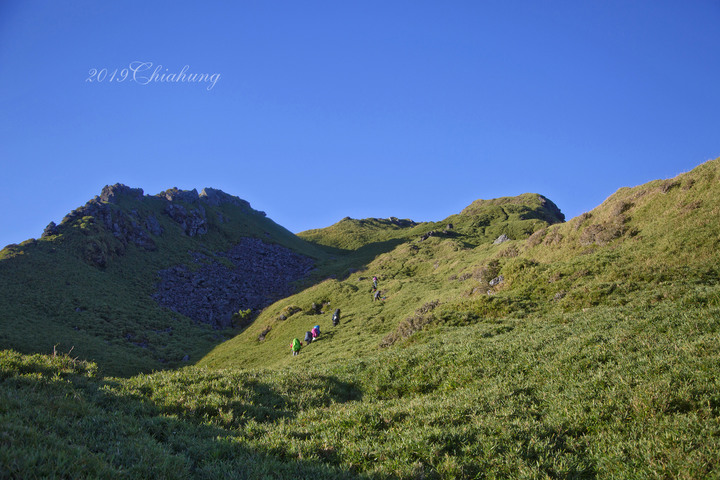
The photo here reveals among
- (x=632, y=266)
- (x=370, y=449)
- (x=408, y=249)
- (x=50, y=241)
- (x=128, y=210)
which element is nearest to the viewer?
(x=370, y=449)

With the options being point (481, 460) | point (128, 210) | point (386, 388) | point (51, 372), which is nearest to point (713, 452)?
point (481, 460)

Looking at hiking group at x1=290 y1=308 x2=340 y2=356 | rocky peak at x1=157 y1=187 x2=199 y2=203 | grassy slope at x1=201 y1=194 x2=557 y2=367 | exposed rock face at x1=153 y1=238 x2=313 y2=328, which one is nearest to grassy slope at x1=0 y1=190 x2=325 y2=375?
exposed rock face at x1=153 y1=238 x2=313 y2=328

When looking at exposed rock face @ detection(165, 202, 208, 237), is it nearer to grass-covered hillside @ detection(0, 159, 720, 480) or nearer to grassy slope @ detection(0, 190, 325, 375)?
grassy slope @ detection(0, 190, 325, 375)

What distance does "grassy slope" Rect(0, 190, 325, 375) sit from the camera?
124ft

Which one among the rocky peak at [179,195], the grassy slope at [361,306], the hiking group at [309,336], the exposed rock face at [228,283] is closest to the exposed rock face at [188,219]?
the rocky peak at [179,195]

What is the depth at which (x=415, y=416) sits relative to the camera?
9797mm

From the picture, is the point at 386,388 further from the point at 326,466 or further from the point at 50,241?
the point at 50,241

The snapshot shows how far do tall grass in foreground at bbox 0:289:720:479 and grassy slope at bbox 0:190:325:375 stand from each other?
28.8 meters

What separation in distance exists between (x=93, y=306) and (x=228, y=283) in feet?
91.4

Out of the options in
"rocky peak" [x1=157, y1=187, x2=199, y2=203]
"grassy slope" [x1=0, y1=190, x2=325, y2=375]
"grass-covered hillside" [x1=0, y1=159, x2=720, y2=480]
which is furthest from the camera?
"rocky peak" [x1=157, y1=187, x2=199, y2=203]

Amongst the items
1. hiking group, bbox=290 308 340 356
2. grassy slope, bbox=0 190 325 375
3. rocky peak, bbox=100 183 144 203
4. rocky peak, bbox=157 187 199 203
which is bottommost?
hiking group, bbox=290 308 340 356

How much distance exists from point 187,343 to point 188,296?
2158 cm

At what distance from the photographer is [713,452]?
6312mm

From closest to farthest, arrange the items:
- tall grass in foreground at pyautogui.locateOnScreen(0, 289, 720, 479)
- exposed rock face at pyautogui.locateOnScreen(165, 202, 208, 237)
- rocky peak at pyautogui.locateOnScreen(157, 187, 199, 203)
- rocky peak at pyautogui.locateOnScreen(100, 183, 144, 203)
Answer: tall grass in foreground at pyautogui.locateOnScreen(0, 289, 720, 479), rocky peak at pyautogui.locateOnScreen(100, 183, 144, 203), exposed rock face at pyautogui.locateOnScreen(165, 202, 208, 237), rocky peak at pyautogui.locateOnScreen(157, 187, 199, 203)
